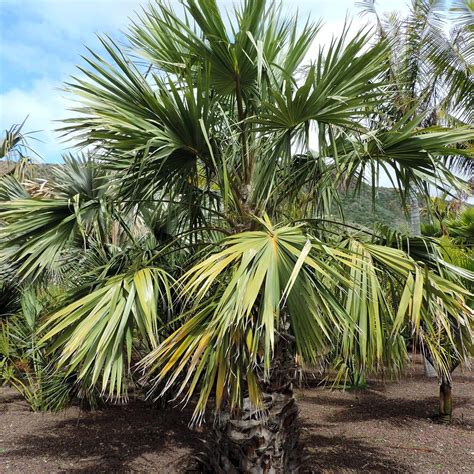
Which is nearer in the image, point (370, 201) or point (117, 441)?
point (117, 441)

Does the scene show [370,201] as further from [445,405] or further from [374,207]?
[374,207]

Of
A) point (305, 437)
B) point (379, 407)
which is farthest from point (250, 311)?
→ point (379, 407)

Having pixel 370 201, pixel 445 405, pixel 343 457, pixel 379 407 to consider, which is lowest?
pixel 343 457

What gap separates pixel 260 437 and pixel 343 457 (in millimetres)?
1742

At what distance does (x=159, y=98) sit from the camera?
3.81 meters

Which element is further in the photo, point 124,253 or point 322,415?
point 322,415

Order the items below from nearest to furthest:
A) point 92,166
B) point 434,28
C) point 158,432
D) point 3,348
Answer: point 92,166 → point 158,432 → point 3,348 → point 434,28

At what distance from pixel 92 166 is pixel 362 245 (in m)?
2.44

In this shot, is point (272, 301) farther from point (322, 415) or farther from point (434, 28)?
point (434, 28)

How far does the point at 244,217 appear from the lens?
4.22m

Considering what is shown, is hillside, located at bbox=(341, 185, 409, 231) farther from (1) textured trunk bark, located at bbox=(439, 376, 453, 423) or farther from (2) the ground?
(2) the ground

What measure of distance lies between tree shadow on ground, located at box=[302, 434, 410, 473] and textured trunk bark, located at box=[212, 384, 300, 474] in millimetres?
657

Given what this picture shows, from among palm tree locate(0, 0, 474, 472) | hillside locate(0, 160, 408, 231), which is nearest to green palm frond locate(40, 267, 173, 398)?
palm tree locate(0, 0, 474, 472)

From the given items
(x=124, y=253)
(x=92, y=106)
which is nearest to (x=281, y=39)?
(x=92, y=106)
